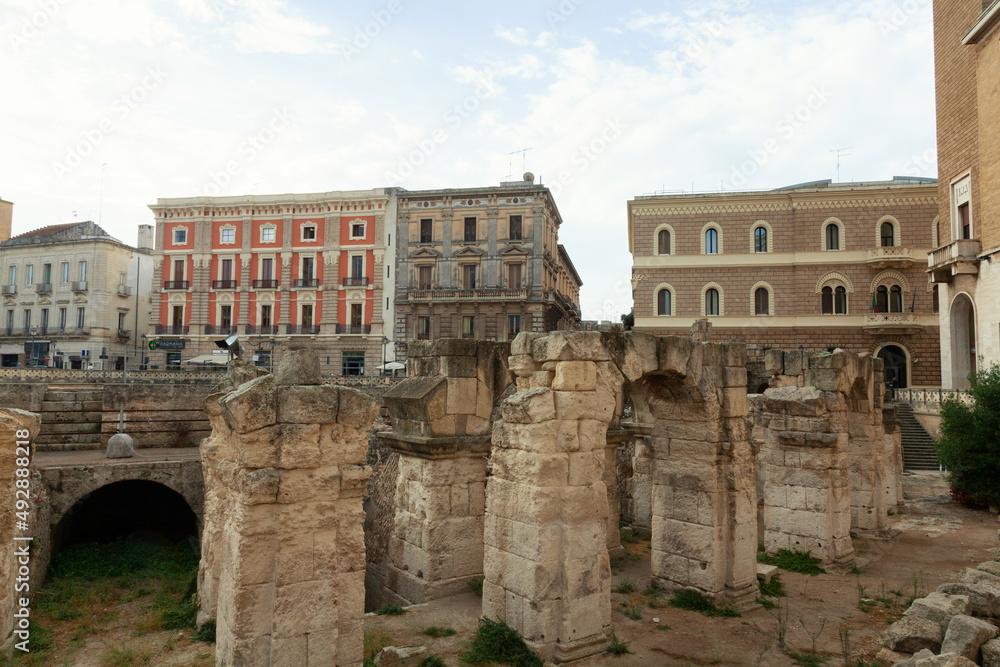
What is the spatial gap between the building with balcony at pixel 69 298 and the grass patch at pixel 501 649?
128 feet

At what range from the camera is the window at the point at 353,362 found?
123ft

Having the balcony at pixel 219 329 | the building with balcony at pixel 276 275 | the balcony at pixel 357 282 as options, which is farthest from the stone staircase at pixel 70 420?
the balcony at pixel 219 329

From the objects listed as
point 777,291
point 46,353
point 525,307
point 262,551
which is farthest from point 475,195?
point 262,551

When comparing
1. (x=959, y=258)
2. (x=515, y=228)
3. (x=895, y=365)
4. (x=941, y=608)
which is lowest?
(x=941, y=608)

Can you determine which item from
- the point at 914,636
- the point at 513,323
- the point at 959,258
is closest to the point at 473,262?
the point at 513,323

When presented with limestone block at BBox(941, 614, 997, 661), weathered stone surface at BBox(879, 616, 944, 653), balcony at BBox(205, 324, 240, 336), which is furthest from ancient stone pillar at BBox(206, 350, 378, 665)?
balcony at BBox(205, 324, 240, 336)

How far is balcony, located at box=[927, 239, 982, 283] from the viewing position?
22938mm

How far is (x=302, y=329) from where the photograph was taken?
1506 inches

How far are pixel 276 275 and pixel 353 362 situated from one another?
7.27 meters

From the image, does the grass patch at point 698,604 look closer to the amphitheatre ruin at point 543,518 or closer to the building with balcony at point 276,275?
the amphitheatre ruin at point 543,518

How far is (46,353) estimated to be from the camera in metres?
40.3

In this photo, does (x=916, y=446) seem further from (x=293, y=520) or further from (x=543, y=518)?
(x=293, y=520)

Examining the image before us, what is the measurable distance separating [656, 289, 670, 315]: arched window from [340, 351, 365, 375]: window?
17.3 m

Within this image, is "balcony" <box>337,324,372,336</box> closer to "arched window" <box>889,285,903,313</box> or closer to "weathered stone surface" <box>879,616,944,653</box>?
"arched window" <box>889,285,903,313</box>
